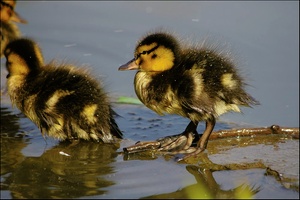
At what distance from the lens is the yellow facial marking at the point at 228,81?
11.6ft

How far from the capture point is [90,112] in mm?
3734

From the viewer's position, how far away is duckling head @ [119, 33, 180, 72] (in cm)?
365

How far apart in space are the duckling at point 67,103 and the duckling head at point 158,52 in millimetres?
254

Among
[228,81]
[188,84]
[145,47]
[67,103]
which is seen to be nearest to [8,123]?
[67,103]

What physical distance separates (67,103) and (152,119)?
62 cm

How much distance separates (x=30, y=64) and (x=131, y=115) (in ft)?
2.17

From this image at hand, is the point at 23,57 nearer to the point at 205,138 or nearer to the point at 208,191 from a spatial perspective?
the point at 205,138

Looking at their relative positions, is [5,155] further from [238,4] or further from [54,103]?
[238,4]

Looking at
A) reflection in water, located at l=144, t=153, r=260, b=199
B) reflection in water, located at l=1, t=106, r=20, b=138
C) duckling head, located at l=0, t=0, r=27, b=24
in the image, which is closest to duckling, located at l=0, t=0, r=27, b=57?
duckling head, located at l=0, t=0, r=27, b=24

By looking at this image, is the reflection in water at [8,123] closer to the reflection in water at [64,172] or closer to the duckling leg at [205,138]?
the reflection in water at [64,172]

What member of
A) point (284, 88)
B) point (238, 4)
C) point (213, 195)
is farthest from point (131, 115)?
point (238, 4)

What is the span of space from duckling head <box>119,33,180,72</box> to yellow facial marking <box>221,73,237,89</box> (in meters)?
0.24

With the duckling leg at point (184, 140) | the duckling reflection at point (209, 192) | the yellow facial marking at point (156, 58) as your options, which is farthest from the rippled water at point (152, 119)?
the yellow facial marking at point (156, 58)

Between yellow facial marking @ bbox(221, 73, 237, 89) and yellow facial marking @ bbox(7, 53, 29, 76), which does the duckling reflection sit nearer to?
yellow facial marking @ bbox(221, 73, 237, 89)
